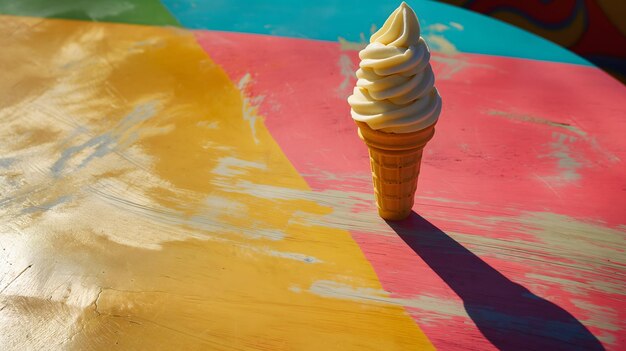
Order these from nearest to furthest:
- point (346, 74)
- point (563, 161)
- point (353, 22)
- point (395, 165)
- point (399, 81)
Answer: point (399, 81) → point (395, 165) → point (563, 161) → point (346, 74) → point (353, 22)

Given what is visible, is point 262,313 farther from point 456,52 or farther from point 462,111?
point 456,52

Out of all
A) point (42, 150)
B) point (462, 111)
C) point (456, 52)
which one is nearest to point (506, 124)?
point (462, 111)

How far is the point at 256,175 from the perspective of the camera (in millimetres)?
1705

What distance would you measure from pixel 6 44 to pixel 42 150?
0.94 metres

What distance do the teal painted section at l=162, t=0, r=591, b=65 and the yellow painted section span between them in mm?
463

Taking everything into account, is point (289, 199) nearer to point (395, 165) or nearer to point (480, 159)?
point (395, 165)

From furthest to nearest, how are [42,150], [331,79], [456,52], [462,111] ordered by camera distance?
[456,52]
[331,79]
[462,111]
[42,150]

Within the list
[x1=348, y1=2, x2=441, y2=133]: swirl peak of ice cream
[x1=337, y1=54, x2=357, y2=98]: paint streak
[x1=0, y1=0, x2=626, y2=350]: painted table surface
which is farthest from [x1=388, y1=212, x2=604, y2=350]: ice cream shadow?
[x1=337, y1=54, x2=357, y2=98]: paint streak

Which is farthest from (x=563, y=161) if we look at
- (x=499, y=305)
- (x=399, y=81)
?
Result: (x=399, y=81)

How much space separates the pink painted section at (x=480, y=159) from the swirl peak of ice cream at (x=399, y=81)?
1.23 ft

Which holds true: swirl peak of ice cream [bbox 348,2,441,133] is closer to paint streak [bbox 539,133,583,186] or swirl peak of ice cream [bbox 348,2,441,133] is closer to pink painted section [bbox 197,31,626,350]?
pink painted section [bbox 197,31,626,350]

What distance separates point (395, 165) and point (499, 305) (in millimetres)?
418

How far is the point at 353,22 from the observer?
2.57 metres

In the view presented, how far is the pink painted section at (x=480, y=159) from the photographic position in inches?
52.2
